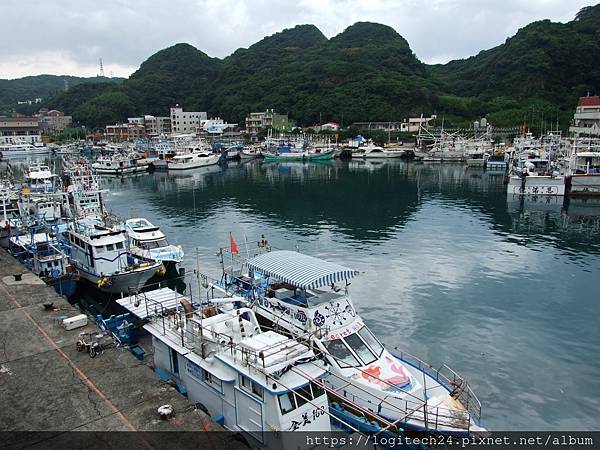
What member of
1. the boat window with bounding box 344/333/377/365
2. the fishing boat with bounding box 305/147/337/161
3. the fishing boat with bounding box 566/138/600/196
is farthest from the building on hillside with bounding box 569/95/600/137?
the boat window with bounding box 344/333/377/365

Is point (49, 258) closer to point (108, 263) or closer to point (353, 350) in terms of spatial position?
point (108, 263)

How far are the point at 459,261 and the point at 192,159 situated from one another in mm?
82757

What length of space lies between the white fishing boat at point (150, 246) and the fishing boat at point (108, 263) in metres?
1.95

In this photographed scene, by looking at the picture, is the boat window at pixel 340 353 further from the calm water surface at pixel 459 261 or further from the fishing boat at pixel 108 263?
the fishing boat at pixel 108 263

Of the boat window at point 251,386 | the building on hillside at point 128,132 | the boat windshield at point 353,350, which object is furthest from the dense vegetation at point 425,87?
the boat window at point 251,386

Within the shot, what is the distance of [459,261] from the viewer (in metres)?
35.4

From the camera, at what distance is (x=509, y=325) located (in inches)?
963

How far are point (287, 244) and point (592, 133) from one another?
75759 millimetres

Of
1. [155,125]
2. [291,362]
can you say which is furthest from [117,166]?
[291,362]

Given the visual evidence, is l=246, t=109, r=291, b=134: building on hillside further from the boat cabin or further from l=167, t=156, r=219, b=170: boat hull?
the boat cabin

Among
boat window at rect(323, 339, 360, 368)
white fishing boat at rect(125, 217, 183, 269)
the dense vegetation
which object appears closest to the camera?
boat window at rect(323, 339, 360, 368)

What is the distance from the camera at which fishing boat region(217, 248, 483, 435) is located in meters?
14.2

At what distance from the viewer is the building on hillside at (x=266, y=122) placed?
495ft

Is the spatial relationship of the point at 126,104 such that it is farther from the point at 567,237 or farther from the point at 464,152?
the point at 567,237
